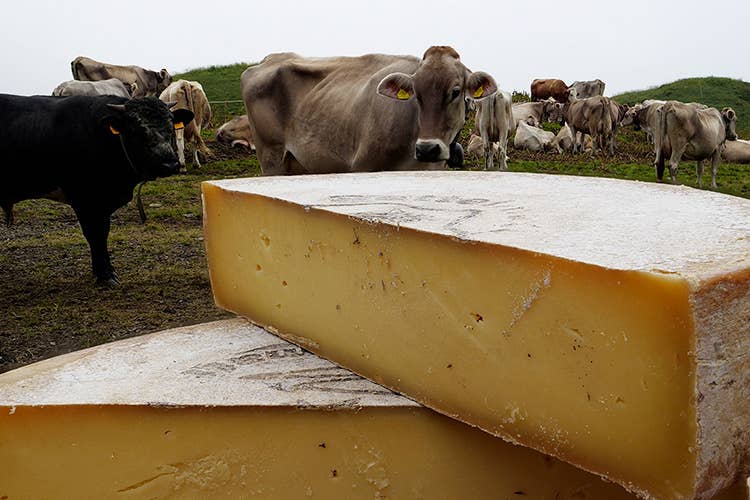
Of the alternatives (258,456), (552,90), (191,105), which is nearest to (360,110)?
(258,456)

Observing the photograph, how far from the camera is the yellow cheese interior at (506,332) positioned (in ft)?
4.95

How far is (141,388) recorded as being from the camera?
2086mm

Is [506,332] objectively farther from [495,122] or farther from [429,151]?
[495,122]

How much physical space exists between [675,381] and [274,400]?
100 cm

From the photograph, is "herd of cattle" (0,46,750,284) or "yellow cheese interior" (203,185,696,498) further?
"herd of cattle" (0,46,750,284)

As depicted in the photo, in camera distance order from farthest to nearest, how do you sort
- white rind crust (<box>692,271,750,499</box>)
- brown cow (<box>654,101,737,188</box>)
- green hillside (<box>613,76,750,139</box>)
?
green hillside (<box>613,76,750,139</box>) < brown cow (<box>654,101,737,188</box>) < white rind crust (<box>692,271,750,499</box>)

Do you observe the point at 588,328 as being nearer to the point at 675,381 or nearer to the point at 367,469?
the point at 675,381

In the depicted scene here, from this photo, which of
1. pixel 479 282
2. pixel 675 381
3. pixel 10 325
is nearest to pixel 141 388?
pixel 479 282

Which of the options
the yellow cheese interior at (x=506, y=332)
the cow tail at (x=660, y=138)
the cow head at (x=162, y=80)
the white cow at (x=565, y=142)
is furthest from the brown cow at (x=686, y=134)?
the cow head at (x=162, y=80)

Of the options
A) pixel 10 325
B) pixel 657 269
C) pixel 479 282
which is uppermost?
pixel 657 269

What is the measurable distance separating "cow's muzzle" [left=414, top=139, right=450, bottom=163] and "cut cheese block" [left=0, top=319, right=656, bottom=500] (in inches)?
123

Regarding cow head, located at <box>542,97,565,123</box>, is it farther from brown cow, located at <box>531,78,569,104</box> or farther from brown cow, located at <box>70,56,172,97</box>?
brown cow, located at <box>70,56,172,97</box>

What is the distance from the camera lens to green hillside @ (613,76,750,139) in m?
26.0

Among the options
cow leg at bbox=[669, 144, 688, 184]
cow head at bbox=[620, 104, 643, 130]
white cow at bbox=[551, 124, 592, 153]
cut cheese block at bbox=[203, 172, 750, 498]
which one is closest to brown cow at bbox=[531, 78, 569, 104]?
cow head at bbox=[620, 104, 643, 130]
